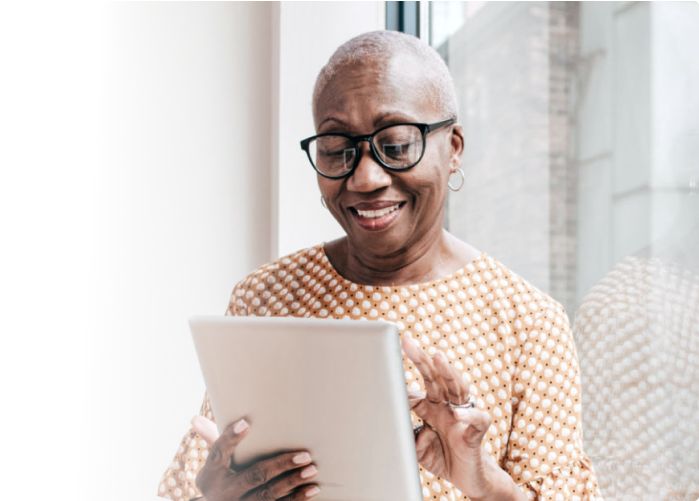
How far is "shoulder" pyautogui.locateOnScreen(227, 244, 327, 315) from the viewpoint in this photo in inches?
44.6

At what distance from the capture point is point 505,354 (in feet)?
3.24

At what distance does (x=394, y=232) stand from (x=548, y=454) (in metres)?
0.35

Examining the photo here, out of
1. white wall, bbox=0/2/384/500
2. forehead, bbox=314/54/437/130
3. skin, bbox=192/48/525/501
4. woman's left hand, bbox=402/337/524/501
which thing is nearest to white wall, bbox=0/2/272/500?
white wall, bbox=0/2/384/500

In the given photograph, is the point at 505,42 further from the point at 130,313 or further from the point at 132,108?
the point at 130,313

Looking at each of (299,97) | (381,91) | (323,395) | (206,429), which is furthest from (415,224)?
(299,97)

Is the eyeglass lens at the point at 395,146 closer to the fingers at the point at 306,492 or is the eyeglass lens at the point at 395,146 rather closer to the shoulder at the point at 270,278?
the shoulder at the point at 270,278

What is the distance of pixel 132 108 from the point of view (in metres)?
1.92

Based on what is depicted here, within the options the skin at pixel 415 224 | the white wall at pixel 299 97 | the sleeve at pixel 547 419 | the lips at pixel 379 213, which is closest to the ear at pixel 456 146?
the skin at pixel 415 224

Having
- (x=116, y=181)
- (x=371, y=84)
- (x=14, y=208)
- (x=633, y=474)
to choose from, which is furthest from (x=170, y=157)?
(x=633, y=474)

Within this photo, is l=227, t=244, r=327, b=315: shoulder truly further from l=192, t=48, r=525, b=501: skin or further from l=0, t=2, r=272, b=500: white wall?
Answer: l=0, t=2, r=272, b=500: white wall

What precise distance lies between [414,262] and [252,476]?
36cm

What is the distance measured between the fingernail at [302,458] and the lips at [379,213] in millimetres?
303

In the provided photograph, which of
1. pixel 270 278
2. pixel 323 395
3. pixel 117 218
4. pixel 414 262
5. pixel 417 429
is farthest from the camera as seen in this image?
pixel 117 218

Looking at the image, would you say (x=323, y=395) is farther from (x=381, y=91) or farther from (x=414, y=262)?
(x=381, y=91)
